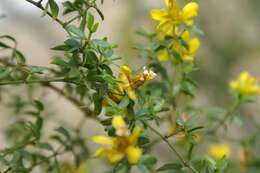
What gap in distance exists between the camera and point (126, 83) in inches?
33.0

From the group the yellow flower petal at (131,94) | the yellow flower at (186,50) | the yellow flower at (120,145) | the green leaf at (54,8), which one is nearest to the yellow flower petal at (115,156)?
the yellow flower at (120,145)

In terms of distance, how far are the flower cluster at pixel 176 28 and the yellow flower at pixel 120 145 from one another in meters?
0.24

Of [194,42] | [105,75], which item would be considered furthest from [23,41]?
[105,75]

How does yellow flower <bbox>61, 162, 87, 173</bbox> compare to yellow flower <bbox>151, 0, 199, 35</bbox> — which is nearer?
yellow flower <bbox>151, 0, 199, 35</bbox>

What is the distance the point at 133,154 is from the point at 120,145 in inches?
0.9

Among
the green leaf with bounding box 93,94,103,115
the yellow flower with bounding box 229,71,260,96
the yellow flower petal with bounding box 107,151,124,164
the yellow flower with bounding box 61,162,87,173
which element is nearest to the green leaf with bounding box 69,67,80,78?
the green leaf with bounding box 93,94,103,115

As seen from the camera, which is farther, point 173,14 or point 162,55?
point 162,55

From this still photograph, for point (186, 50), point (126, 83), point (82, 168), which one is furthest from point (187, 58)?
point (82, 168)

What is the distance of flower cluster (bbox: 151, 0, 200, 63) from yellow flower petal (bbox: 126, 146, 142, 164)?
263mm

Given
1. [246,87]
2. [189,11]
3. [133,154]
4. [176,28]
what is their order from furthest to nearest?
[246,87]
[176,28]
[189,11]
[133,154]

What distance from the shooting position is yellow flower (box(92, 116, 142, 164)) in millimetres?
730

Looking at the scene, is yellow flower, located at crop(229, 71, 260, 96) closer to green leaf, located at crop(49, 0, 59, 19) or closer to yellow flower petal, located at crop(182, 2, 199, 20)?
yellow flower petal, located at crop(182, 2, 199, 20)

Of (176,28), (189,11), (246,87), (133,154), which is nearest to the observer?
(133,154)

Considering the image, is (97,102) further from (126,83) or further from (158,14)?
(158,14)
